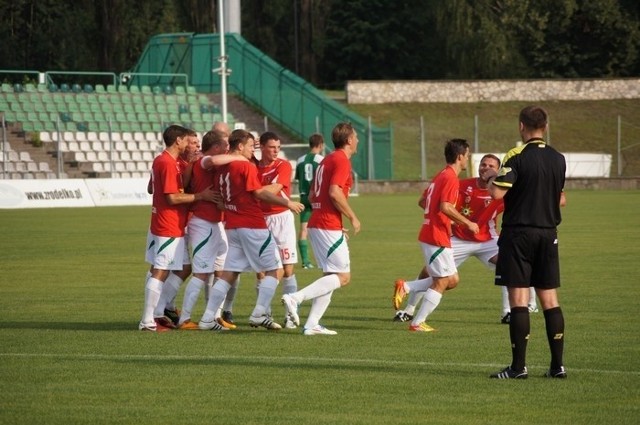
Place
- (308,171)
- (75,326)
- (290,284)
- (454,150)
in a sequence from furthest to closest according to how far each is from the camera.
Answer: (308,171)
(290,284)
(75,326)
(454,150)

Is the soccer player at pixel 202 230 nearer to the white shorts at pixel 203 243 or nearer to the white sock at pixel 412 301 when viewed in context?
the white shorts at pixel 203 243

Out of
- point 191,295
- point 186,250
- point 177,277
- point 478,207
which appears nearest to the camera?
point 191,295

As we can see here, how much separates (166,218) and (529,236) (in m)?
4.55

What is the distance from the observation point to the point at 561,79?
63.9 m

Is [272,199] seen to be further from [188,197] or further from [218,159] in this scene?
[188,197]

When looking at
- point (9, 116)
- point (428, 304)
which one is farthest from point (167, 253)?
point (9, 116)

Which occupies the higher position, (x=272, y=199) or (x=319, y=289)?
(x=272, y=199)

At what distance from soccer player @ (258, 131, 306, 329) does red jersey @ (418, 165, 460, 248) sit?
1930mm

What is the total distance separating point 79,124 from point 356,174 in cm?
1063

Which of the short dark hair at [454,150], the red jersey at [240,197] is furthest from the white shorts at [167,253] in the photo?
the short dark hair at [454,150]

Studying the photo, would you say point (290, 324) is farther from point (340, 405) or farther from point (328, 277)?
point (340, 405)

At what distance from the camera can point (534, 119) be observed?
9.84 meters

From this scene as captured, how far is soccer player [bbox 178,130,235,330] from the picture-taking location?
1327cm

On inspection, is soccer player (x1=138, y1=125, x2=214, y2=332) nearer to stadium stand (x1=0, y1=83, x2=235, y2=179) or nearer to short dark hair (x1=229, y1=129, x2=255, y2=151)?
short dark hair (x1=229, y1=129, x2=255, y2=151)
